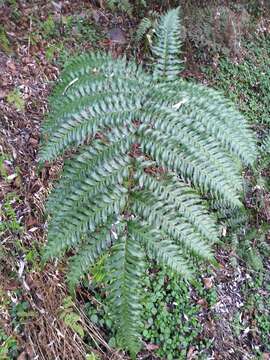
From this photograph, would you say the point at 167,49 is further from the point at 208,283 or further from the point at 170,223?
the point at 208,283

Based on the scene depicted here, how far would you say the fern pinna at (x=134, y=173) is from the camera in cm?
198

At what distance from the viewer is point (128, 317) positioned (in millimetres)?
1886

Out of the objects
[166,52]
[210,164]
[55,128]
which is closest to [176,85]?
[166,52]

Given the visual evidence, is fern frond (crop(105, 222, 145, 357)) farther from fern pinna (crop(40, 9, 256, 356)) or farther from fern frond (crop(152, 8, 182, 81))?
fern frond (crop(152, 8, 182, 81))

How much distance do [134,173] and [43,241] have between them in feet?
3.14

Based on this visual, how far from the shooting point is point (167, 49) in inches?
100

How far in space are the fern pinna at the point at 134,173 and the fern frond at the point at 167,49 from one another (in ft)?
0.33

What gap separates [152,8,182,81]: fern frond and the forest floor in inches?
40.4

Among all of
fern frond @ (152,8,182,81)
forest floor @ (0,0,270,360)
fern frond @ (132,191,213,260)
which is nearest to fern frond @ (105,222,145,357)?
fern frond @ (132,191,213,260)

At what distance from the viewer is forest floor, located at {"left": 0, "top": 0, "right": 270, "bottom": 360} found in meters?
2.55

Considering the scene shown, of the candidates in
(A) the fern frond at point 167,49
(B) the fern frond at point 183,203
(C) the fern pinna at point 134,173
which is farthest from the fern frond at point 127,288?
(A) the fern frond at point 167,49

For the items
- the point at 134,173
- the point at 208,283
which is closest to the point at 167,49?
the point at 134,173

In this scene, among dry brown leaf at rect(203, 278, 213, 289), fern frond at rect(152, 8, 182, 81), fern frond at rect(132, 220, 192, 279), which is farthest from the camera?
dry brown leaf at rect(203, 278, 213, 289)

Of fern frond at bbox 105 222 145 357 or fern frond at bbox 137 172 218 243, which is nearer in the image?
fern frond at bbox 105 222 145 357
